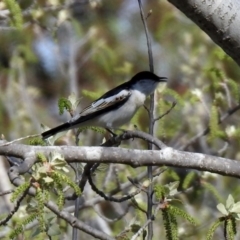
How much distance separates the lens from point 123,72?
534cm

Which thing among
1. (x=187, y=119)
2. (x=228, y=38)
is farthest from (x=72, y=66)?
(x=228, y=38)

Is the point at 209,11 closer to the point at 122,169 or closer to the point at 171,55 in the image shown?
the point at 122,169

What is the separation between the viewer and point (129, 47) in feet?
33.0

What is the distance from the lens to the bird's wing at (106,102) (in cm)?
337

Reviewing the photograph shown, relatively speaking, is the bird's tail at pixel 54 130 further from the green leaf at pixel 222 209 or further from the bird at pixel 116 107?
the green leaf at pixel 222 209

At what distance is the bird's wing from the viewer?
3.37 meters

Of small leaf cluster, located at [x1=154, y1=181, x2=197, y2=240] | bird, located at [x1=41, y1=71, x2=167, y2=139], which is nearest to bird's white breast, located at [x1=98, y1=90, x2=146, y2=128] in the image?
bird, located at [x1=41, y1=71, x2=167, y2=139]

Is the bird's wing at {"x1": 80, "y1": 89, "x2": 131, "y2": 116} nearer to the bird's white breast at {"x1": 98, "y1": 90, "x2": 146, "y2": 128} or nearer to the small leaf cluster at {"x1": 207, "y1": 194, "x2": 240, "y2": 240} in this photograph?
the bird's white breast at {"x1": 98, "y1": 90, "x2": 146, "y2": 128}

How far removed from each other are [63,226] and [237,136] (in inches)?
39.4

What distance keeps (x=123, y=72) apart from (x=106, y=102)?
191cm

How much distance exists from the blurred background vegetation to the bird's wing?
0.31 ft

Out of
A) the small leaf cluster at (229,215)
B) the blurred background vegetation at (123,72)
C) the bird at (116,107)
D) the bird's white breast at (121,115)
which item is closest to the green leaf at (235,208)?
the small leaf cluster at (229,215)

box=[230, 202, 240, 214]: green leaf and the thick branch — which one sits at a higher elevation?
the thick branch

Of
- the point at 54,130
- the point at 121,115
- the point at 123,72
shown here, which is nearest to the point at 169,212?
the point at 54,130
